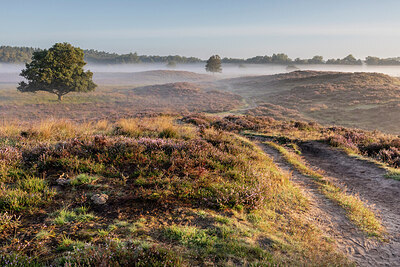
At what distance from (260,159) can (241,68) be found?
7545 inches

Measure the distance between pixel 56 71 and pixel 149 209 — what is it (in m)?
48.9

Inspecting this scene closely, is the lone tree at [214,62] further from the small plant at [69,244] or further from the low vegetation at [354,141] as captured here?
the small plant at [69,244]

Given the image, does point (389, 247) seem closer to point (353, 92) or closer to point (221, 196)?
point (221, 196)

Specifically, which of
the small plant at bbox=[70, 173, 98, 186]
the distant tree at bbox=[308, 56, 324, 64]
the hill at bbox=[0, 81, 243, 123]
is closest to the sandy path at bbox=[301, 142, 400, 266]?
the small plant at bbox=[70, 173, 98, 186]

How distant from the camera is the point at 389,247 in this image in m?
4.80

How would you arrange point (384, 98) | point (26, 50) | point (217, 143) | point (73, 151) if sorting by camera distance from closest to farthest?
point (73, 151), point (217, 143), point (384, 98), point (26, 50)

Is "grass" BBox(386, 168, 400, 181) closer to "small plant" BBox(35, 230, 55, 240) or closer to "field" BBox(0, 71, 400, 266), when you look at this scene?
"field" BBox(0, 71, 400, 266)

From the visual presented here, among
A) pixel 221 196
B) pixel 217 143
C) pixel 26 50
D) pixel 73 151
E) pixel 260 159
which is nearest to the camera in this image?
pixel 221 196

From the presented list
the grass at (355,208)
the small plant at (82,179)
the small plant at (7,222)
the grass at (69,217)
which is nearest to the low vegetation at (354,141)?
the grass at (355,208)

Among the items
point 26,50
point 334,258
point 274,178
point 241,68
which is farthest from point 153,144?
point 26,50

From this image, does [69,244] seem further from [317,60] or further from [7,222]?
[317,60]

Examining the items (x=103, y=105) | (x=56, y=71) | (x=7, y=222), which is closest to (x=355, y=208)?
(x=7, y=222)

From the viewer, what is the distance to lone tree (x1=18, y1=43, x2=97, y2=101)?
41625 millimetres

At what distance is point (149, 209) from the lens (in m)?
4.70
